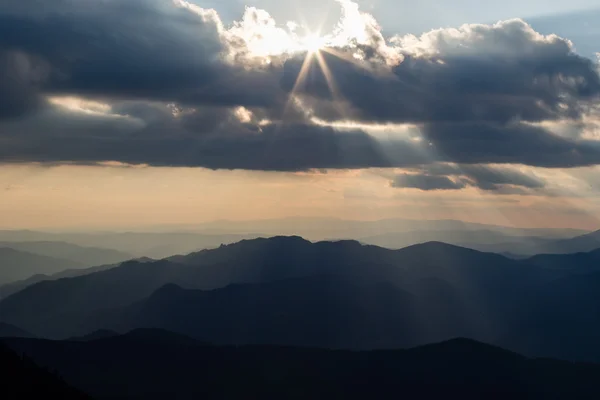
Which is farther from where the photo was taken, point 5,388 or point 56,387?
point 56,387
